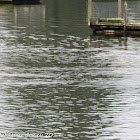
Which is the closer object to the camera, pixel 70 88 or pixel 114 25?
pixel 70 88

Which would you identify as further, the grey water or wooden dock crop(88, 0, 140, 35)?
wooden dock crop(88, 0, 140, 35)

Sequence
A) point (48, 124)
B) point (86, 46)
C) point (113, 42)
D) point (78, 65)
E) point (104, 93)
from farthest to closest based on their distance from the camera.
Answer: point (113, 42), point (86, 46), point (78, 65), point (104, 93), point (48, 124)

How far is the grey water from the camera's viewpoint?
54.7 ft

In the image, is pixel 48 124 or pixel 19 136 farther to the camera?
pixel 48 124

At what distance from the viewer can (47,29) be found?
49.7 m

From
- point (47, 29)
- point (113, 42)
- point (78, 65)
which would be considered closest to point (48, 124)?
point (78, 65)

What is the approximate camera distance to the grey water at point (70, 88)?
1669 centimetres

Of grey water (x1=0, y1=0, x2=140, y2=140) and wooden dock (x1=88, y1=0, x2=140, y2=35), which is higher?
wooden dock (x1=88, y1=0, x2=140, y2=35)

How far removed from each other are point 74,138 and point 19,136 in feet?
4.37

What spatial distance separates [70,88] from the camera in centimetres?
2280

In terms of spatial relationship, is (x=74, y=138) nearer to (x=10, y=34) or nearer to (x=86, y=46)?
(x=86, y=46)

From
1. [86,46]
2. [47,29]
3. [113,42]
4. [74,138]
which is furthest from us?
[47,29]

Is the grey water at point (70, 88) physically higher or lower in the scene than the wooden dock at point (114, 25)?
lower

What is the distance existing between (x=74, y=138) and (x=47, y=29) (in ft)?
113
